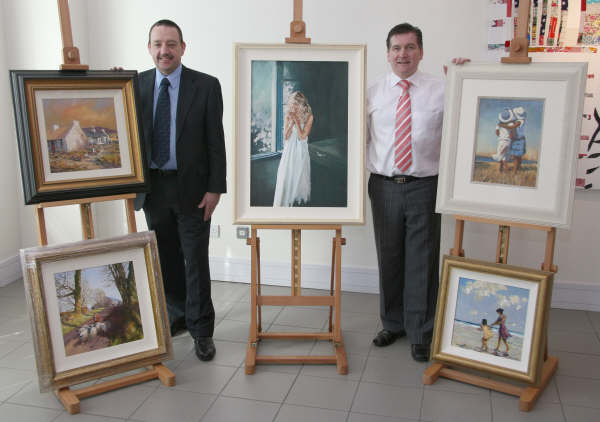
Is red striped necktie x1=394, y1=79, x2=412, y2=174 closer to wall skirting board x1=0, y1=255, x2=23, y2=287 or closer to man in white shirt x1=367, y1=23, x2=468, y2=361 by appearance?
man in white shirt x1=367, y1=23, x2=468, y2=361

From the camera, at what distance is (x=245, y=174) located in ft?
9.07

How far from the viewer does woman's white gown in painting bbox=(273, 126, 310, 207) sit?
2764 millimetres

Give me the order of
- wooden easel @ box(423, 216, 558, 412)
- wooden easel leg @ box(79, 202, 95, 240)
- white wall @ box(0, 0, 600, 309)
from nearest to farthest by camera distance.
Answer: wooden easel @ box(423, 216, 558, 412)
wooden easel leg @ box(79, 202, 95, 240)
white wall @ box(0, 0, 600, 309)

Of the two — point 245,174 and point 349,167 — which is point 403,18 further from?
point 245,174

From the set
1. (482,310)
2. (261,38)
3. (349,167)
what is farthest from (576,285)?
(261,38)

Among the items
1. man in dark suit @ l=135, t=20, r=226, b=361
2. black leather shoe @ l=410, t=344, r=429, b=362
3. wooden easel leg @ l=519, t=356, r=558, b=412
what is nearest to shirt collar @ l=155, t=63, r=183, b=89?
man in dark suit @ l=135, t=20, r=226, b=361

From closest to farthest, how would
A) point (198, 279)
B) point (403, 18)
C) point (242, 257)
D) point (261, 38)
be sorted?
point (198, 279) < point (403, 18) < point (261, 38) < point (242, 257)

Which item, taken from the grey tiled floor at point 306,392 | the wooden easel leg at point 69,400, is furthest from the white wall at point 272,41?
the wooden easel leg at point 69,400

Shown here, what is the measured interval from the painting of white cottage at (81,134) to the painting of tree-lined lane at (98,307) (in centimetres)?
47

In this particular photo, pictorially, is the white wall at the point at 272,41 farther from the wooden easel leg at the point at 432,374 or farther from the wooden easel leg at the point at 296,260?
the wooden easel leg at the point at 432,374

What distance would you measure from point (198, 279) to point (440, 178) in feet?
4.26

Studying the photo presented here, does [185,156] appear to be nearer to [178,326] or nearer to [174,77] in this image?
[174,77]

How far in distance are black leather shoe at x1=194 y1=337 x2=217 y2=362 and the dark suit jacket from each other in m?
0.68

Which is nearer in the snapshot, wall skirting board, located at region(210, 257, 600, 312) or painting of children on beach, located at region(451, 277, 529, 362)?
painting of children on beach, located at region(451, 277, 529, 362)
